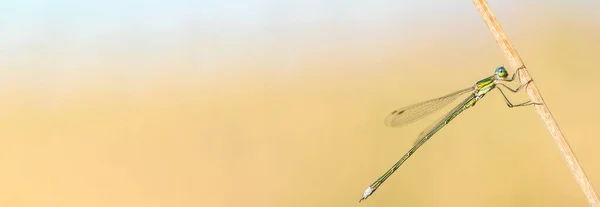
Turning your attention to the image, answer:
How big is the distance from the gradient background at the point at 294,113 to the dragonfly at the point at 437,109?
2.68 ft

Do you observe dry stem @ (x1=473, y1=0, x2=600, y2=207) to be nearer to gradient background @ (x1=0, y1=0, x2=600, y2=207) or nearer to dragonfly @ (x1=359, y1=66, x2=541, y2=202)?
dragonfly @ (x1=359, y1=66, x2=541, y2=202)

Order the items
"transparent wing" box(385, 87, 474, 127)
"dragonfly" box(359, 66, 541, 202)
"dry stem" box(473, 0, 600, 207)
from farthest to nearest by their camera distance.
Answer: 1. "transparent wing" box(385, 87, 474, 127)
2. "dragonfly" box(359, 66, 541, 202)
3. "dry stem" box(473, 0, 600, 207)

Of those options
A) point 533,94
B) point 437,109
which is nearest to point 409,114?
point 437,109

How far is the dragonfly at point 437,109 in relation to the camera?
8.28ft

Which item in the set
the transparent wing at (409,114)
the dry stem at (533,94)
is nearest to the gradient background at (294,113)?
the transparent wing at (409,114)

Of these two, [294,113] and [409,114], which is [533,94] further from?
[294,113]

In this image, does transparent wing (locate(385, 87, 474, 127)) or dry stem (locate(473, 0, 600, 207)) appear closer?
dry stem (locate(473, 0, 600, 207))

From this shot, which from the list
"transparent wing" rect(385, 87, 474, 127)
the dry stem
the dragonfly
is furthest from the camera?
"transparent wing" rect(385, 87, 474, 127)

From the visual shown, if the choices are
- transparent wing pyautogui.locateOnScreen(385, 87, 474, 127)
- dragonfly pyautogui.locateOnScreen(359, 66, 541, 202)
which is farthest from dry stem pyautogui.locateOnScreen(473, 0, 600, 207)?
transparent wing pyautogui.locateOnScreen(385, 87, 474, 127)

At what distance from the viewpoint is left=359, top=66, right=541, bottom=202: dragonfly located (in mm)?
2522

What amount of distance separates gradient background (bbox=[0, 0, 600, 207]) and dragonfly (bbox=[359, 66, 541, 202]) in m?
0.82

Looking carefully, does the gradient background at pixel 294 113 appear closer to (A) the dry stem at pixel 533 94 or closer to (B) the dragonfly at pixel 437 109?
(B) the dragonfly at pixel 437 109

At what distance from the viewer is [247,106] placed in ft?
14.8

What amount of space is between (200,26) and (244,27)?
442mm
